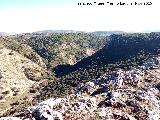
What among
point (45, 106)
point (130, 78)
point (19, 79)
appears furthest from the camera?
point (19, 79)

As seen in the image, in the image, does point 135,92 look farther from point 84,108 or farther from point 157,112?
point 84,108

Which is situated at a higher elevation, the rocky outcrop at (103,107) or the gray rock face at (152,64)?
the rocky outcrop at (103,107)

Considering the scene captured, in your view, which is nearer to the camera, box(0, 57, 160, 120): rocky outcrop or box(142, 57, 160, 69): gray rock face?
box(0, 57, 160, 120): rocky outcrop

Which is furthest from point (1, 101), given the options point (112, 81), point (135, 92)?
point (135, 92)

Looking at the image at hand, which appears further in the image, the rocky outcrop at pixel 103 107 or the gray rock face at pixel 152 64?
the gray rock face at pixel 152 64

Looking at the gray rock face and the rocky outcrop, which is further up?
the rocky outcrop

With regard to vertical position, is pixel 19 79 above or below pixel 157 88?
below

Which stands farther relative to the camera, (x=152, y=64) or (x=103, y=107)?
(x=152, y=64)

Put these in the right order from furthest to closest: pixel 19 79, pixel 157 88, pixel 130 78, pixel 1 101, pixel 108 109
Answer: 1. pixel 19 79
2. pixel 1 101
3. pixel 130 78
4. pixel 157 88
5. pixel 108 109

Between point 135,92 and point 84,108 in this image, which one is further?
point 135,92

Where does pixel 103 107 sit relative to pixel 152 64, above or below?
above
